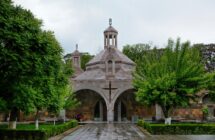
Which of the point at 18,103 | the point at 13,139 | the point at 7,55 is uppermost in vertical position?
the point at 7,55

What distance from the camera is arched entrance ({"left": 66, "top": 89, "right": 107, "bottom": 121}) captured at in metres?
52.2

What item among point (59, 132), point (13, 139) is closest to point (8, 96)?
point (13, 139)

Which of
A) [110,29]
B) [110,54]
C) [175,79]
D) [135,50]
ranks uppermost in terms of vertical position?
[135,50]

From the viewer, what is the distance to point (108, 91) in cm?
4950

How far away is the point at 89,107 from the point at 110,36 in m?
11.5

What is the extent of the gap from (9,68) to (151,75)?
16520 mm

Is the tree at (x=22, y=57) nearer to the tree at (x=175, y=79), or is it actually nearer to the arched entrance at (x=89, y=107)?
the tree at (x=175, y=79)

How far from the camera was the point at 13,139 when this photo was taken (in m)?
21.1

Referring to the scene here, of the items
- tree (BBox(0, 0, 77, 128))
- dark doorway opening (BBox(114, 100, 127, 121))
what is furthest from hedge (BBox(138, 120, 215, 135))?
dark doorway opening (BBox(114, 100, 127, 121))

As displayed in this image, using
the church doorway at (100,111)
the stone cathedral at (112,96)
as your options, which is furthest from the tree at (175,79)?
the church doorway at (100,111)

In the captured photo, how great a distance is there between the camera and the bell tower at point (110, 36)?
2264 inches

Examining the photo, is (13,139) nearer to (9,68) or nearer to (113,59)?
(9,68)

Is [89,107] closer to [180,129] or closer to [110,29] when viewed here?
[110,29]

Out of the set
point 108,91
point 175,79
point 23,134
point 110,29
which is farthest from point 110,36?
point 23,134
